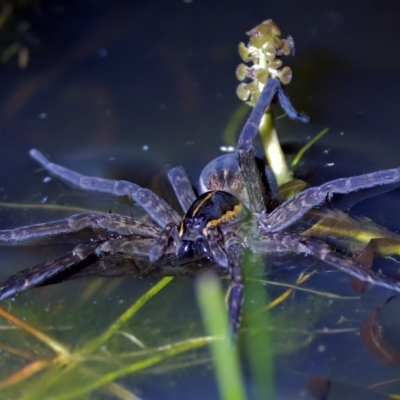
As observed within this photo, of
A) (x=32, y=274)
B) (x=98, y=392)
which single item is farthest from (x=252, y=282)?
(x=32, y=274)

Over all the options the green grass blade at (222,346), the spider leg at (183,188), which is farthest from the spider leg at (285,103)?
the green grass blade at (222,346)

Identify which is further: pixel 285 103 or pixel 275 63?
pixel 285 103

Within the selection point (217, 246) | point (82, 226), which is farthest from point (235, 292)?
point (82, 226)

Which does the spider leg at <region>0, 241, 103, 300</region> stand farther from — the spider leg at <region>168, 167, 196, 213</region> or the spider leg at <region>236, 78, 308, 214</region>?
the spider leg at <region>236, 78, 308, 214</region>

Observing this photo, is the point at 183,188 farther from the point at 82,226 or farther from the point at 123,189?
the point at 82,226

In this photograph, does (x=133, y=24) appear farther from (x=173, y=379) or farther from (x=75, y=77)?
(x=173, y=379)

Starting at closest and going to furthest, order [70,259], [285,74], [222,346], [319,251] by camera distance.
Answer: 1. [222,346]
2. [319,251]
3. [70,259]
4. [285,74]

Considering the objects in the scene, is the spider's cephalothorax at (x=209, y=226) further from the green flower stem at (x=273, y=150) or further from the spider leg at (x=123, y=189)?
the green flower stem at (x=273, y=150)
